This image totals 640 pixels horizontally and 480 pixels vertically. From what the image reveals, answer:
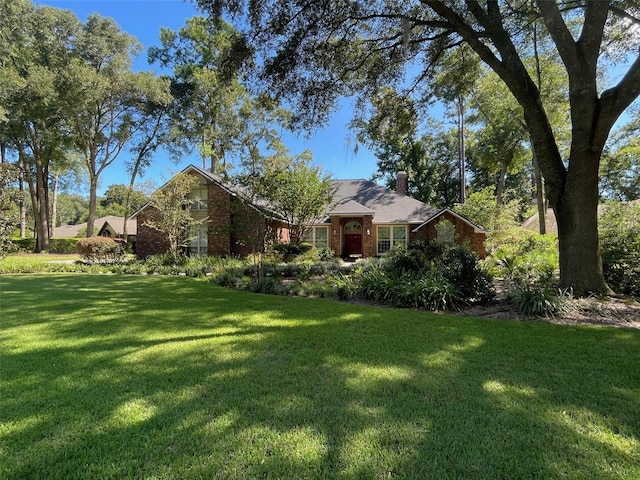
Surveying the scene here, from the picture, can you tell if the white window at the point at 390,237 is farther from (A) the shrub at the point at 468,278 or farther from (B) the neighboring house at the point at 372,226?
(A) the shrub at the point at 468,278

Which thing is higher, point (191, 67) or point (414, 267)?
point (191, 67)

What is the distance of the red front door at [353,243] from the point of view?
2075 centimetres

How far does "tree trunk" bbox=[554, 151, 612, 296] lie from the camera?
655cm

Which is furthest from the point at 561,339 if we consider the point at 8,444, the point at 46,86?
the point at 46,86

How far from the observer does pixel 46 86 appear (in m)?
20.8

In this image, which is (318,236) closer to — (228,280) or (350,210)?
(350,210)

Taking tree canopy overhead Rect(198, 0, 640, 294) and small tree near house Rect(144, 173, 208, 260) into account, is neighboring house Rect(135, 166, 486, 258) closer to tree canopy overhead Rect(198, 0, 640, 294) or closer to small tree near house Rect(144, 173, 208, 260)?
small tree near house Rect(144, 173, 208, 260)

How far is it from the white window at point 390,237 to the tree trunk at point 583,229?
1325cm

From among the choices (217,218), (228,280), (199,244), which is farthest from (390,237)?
(228,280)

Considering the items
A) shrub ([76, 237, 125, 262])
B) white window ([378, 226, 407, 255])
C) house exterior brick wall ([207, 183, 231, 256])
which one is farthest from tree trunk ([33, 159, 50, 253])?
white window ([378, 226, 407, 255])

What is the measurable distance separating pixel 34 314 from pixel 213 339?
3980 mm

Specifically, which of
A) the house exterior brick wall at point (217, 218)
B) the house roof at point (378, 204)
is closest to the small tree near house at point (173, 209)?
the house exterior brick wall at point (217, 218)

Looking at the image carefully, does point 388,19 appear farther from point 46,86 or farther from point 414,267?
point 46,86

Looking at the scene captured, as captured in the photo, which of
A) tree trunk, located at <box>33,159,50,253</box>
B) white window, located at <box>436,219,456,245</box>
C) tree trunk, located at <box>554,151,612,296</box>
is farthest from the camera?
tree trunk, located at <box>33,159,50,253</box>
